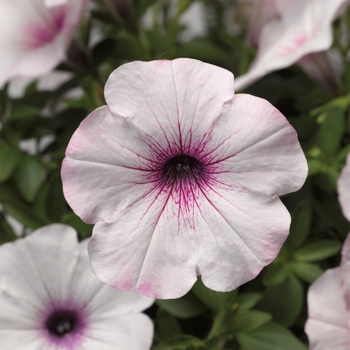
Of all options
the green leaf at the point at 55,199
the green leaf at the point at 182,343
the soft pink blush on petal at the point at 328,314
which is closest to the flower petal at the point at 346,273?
the soft pink blush on petal at the point at 328,314

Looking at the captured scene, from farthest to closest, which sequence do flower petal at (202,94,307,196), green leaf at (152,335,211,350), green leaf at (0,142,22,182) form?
1. green leaf at (0,142,22,182)
2. green leaf at (152,335,211,350)
3. flower petal at (202,94,307,196)

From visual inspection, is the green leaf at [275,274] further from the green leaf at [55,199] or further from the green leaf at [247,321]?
the green leaf at [55,199]

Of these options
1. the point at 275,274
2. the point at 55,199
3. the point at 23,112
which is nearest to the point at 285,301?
the point at 275,274

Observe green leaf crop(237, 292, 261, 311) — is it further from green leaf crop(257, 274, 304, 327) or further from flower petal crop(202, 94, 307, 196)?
flower petal crop(202, 94, 307, 196)

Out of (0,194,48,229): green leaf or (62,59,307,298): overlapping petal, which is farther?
(0,194,48,229): green leaf

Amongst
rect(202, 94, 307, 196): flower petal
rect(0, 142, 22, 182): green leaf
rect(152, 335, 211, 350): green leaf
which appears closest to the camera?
rect(202, 94, 307, 196): flower petal

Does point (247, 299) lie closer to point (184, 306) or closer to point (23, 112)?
point (184, 306)

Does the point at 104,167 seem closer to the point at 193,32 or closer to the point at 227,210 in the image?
the point at 227,210

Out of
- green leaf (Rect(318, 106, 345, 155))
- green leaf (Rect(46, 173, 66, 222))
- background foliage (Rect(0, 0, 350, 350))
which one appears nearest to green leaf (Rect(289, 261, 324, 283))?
background foliage (Rect(0, 0, 350, 350))
